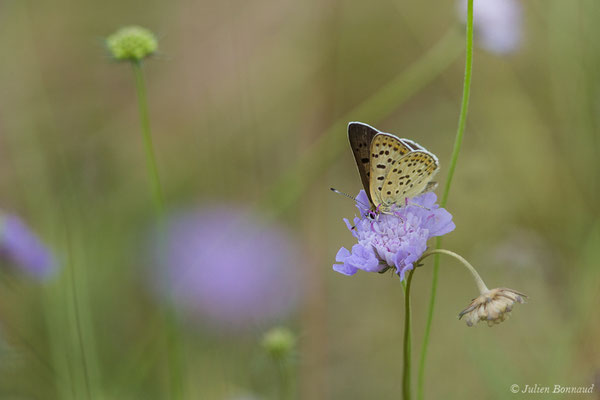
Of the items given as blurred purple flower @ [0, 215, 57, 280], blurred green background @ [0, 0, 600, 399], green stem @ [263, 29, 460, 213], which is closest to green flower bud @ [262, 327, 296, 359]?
blurred green background @ [0, 0, 600, 399]

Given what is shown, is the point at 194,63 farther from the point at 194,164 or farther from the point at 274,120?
the point at 194,164

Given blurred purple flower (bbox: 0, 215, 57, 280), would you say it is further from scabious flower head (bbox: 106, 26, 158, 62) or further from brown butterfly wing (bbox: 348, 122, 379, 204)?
brown butterfly wing (bbox: 348, 122, 379, 204)

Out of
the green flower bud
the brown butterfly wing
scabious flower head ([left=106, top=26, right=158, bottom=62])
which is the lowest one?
the green flower bud

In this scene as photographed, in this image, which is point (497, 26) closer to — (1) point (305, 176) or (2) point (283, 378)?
Answer: (1) point (305, 176)

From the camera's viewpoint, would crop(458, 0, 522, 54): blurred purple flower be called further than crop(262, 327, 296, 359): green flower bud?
Yes

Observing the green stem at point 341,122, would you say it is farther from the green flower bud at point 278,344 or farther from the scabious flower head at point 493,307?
the scabious flower head at point 493,307

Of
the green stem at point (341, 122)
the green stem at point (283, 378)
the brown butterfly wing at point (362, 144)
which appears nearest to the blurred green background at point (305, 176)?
the green stem at point (341, 122)
